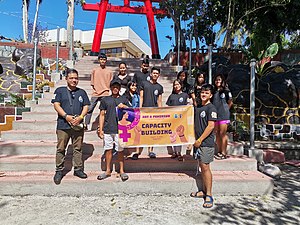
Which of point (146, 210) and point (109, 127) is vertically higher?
point (109, 127)

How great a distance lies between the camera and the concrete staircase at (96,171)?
345 cm

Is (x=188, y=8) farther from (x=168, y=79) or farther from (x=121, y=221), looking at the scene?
(x=121, y=221)

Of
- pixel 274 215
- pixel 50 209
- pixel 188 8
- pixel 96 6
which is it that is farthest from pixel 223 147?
pixel 96 6

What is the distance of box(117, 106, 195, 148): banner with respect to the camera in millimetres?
3814

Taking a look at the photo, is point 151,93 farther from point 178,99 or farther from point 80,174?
point 80,174

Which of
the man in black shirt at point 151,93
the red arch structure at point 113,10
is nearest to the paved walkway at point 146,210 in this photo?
the man in black shirt at point 151,93

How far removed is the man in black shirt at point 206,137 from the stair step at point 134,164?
2.37ft

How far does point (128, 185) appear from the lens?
353cm

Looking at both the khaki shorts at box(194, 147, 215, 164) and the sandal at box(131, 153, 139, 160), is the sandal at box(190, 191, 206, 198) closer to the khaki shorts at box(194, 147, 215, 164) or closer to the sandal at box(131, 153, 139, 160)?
the khaki shorts at box(194, 147, 215, 164)

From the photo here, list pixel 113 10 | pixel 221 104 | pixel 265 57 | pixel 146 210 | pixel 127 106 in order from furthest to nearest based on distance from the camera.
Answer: pixel 113 10
pixel 265 57
pixel 221 104
pixel 127 106
pixel 146 210

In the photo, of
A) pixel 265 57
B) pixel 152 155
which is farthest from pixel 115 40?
pixel 152 155

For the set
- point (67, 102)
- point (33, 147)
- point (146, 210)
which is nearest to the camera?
point (146, 210)

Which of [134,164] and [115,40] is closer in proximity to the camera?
[134,164]

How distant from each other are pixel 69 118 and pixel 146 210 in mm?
1598
